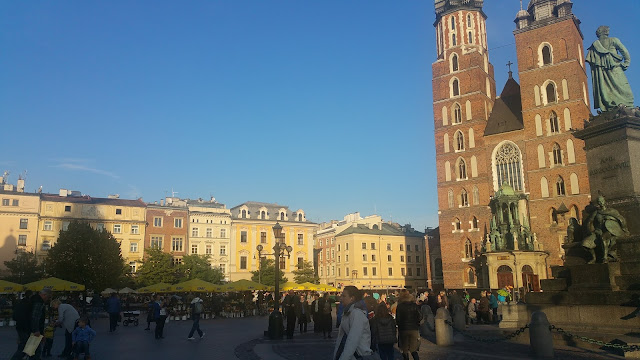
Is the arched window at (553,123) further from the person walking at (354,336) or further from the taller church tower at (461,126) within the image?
the person walking at (354,336)

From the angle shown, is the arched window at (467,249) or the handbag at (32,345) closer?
the handbag at (32,345)

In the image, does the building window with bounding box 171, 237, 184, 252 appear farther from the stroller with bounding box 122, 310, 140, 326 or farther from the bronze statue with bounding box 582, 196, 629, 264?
the bronze statue with bounding box 582, 196, 629, 264

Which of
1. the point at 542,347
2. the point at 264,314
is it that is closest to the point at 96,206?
the point at 264,314

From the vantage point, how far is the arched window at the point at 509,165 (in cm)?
4784

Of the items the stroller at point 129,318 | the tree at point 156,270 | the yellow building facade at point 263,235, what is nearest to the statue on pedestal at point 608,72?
the stroller at point 129,318

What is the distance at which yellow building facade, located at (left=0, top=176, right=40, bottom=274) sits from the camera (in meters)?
56.6

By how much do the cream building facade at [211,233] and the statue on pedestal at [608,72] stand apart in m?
56.5

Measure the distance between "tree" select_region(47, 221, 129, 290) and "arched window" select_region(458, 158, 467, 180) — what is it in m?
34.2

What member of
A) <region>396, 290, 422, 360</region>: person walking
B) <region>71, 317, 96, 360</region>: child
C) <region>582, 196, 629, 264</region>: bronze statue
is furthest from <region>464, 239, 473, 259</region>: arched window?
<region>71, 317, 96, 360</region>: child

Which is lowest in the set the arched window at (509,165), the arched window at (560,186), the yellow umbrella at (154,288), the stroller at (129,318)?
the stroller at (129,318)

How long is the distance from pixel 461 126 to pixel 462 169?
14.7ft

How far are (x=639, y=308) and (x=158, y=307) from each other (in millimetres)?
14641

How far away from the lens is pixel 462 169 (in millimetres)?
51500

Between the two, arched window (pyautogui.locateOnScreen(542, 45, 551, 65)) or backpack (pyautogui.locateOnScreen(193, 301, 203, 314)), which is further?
arched window (pyautogui.locateOnScreen(542, 45, 551, 65))
